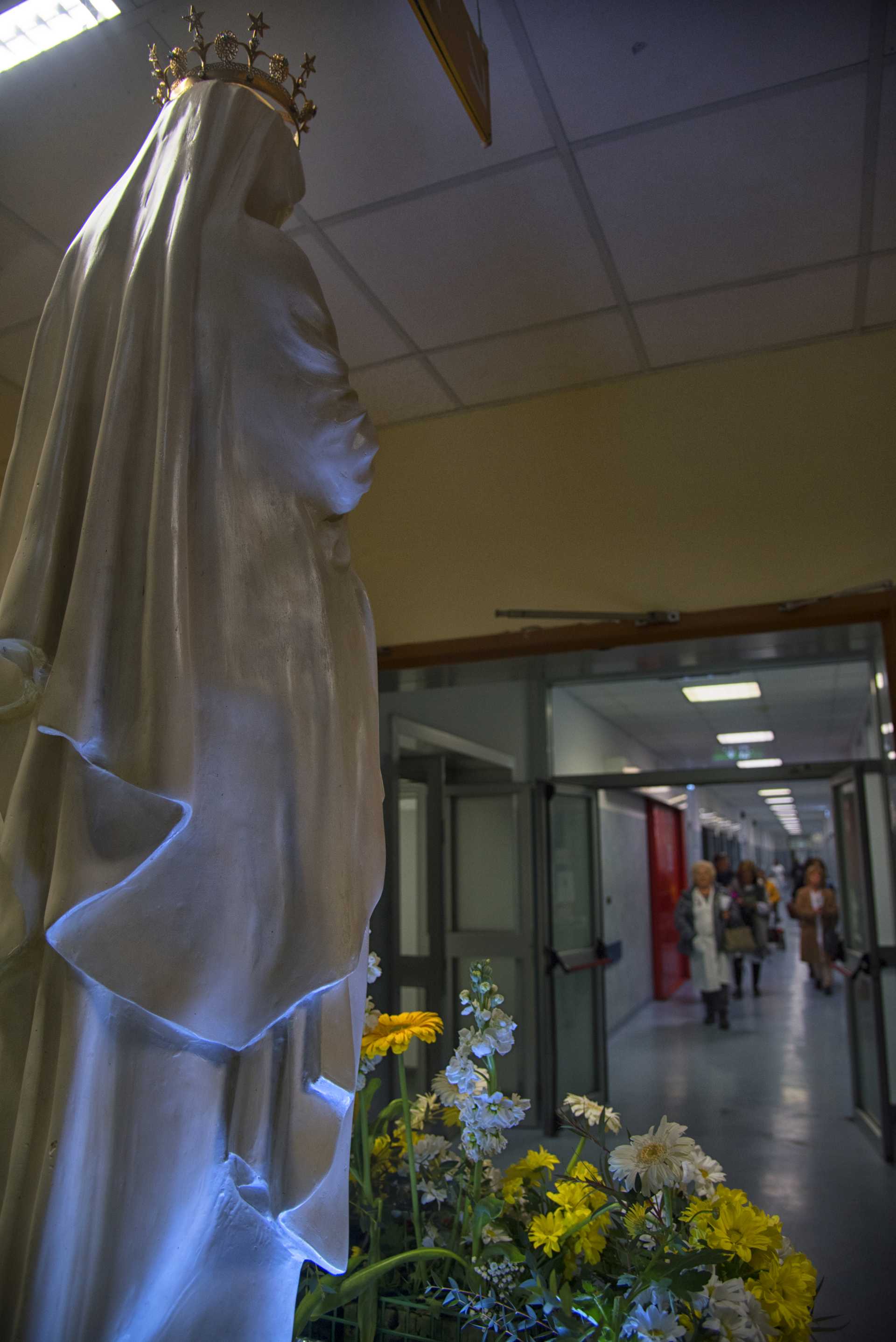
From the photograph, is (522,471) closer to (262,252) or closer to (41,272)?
(41,272)

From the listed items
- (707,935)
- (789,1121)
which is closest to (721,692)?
(707,935)

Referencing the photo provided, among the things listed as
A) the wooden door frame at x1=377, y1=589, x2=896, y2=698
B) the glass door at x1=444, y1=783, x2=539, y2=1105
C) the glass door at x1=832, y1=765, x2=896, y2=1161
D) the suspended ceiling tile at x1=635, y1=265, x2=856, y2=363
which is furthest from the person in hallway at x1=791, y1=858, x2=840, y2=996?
the suspended ceiling tile at x1=635, y1=265, x2=856, y2=363

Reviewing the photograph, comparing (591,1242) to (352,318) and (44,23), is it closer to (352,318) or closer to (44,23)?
(44,23)

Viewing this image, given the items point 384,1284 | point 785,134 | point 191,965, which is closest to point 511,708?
point 785,134

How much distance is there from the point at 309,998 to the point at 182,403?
55 cm

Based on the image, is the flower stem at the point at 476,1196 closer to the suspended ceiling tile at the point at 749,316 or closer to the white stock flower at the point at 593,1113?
the white stock flower at the point at 593,1113

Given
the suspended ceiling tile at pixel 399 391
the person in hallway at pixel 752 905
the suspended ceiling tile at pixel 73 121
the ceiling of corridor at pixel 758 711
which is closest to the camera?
the suspended ceiling tile at pixel 73 121

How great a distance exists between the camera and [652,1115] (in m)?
5.32

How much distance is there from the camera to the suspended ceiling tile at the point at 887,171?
225cm

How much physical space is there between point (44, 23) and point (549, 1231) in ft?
8.57

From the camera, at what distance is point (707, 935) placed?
27.8 feet

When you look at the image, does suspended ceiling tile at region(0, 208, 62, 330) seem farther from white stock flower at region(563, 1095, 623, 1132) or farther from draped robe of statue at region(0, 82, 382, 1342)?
white stock flower at region(563, 1095, 623, 1132)

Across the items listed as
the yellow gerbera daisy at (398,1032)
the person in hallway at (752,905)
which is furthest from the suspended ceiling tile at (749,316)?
the person in hallway at (752,905)

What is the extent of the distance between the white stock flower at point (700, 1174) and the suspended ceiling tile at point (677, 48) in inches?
88.3
